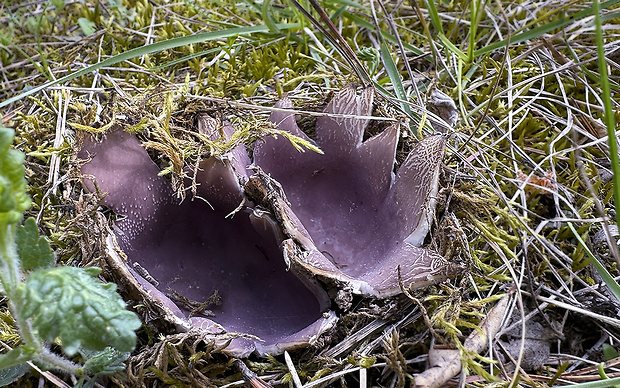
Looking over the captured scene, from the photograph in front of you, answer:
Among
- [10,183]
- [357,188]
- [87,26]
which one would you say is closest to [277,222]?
[357,188]

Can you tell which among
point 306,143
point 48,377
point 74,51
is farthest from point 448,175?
point 74,51

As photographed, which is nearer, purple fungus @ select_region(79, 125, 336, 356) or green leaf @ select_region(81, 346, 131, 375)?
green leaf @ select_region(81, 346, 131, 375)

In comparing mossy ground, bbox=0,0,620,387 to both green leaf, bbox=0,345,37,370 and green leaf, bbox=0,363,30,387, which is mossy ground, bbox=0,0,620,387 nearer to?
green leaf, bbox=0,363,30,387

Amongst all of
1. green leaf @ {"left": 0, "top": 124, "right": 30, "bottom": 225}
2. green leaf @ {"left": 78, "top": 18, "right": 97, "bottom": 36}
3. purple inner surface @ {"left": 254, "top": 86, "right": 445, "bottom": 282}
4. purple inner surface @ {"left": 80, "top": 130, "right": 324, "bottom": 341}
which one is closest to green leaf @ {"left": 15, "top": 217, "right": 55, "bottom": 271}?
green leaf @ {"left": 0, "top": 124, "right": 30, "bottom": 225}

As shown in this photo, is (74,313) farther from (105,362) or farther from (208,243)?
(208,243)

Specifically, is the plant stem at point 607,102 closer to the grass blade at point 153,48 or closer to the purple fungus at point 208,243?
the purple fungus at point 208,243

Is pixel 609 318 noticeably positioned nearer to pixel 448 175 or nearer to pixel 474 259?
pixel 474 259
